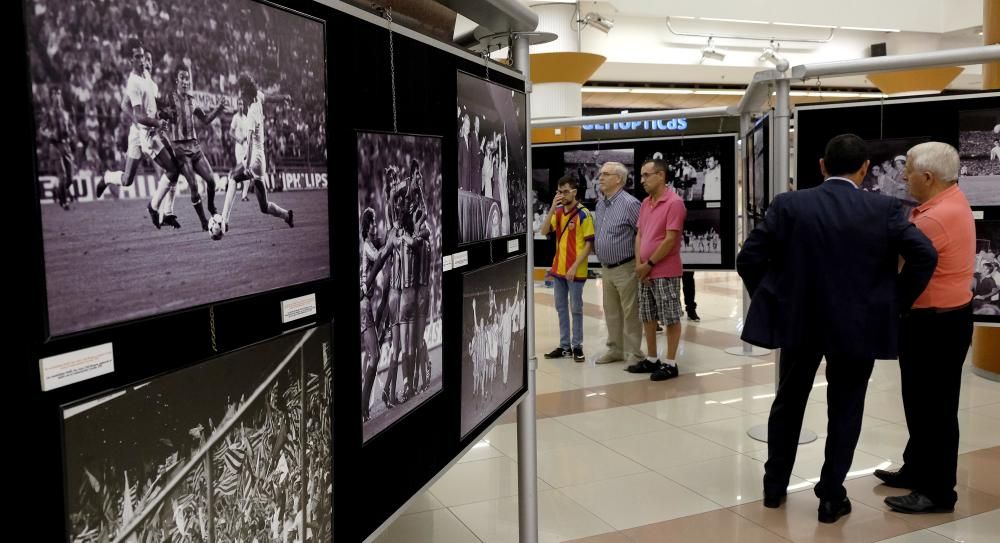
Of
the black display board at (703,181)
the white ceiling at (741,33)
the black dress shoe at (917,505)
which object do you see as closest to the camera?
the black dress shoe at (917,505)

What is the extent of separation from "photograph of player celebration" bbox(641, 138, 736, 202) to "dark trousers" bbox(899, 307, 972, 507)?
4.02 meters

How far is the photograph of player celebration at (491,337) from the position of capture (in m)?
2.42

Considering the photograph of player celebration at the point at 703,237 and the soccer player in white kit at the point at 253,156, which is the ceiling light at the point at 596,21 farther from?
the soccer player in white kit at the point at 253,156

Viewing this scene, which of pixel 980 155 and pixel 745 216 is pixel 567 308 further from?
pixel 980 155

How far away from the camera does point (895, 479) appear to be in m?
4.07

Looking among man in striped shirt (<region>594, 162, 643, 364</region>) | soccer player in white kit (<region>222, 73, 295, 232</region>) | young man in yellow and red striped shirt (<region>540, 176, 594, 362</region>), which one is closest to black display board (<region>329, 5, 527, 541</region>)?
soccer player in white kit (<region>222, 73, 295, 232</region>)

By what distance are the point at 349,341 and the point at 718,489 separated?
2898 mm

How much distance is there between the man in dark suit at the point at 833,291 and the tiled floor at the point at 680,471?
29 centimetres

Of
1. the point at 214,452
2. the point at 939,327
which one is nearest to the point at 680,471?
the point at 939,327

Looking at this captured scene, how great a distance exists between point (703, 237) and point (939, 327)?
407 cm

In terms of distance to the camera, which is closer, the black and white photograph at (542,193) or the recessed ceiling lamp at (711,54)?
the black and white photograph at (542,193)

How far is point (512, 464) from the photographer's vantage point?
4574 mm

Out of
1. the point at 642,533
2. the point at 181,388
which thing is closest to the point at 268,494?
the point at 181,388
